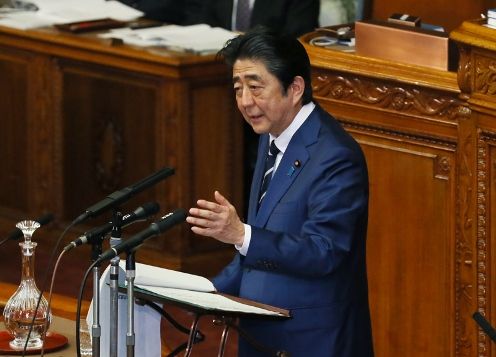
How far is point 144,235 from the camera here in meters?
3.66

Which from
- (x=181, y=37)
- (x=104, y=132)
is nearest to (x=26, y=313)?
(x=104, y=132)

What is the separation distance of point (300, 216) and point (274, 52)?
467mm

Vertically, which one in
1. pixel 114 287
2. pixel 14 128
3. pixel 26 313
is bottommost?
pixel 14 128

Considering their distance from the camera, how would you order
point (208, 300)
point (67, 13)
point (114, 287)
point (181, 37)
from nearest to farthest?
point (114, 287), point (208, 300), point (181, 37), point (67, 13)

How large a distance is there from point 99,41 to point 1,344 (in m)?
3.30

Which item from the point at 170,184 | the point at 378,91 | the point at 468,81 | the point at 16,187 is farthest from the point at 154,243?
the point at 468,81

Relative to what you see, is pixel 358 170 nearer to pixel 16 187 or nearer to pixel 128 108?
pixel 128 108

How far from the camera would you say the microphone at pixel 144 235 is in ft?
11.9

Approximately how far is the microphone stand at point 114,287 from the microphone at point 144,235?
69mm

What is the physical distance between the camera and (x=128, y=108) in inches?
294

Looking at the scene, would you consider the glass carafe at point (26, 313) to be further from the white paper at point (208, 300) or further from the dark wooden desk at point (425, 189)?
the dark wooden desk at point (425, 189)

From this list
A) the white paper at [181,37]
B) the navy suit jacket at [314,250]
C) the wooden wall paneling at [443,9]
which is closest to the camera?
the navy suit jacket at [314,250]

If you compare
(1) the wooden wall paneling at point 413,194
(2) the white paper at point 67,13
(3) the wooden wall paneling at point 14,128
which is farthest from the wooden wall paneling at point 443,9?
(3) the wooden wall paneling at point 14,128

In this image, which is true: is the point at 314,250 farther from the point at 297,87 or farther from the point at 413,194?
the point at 413,194
